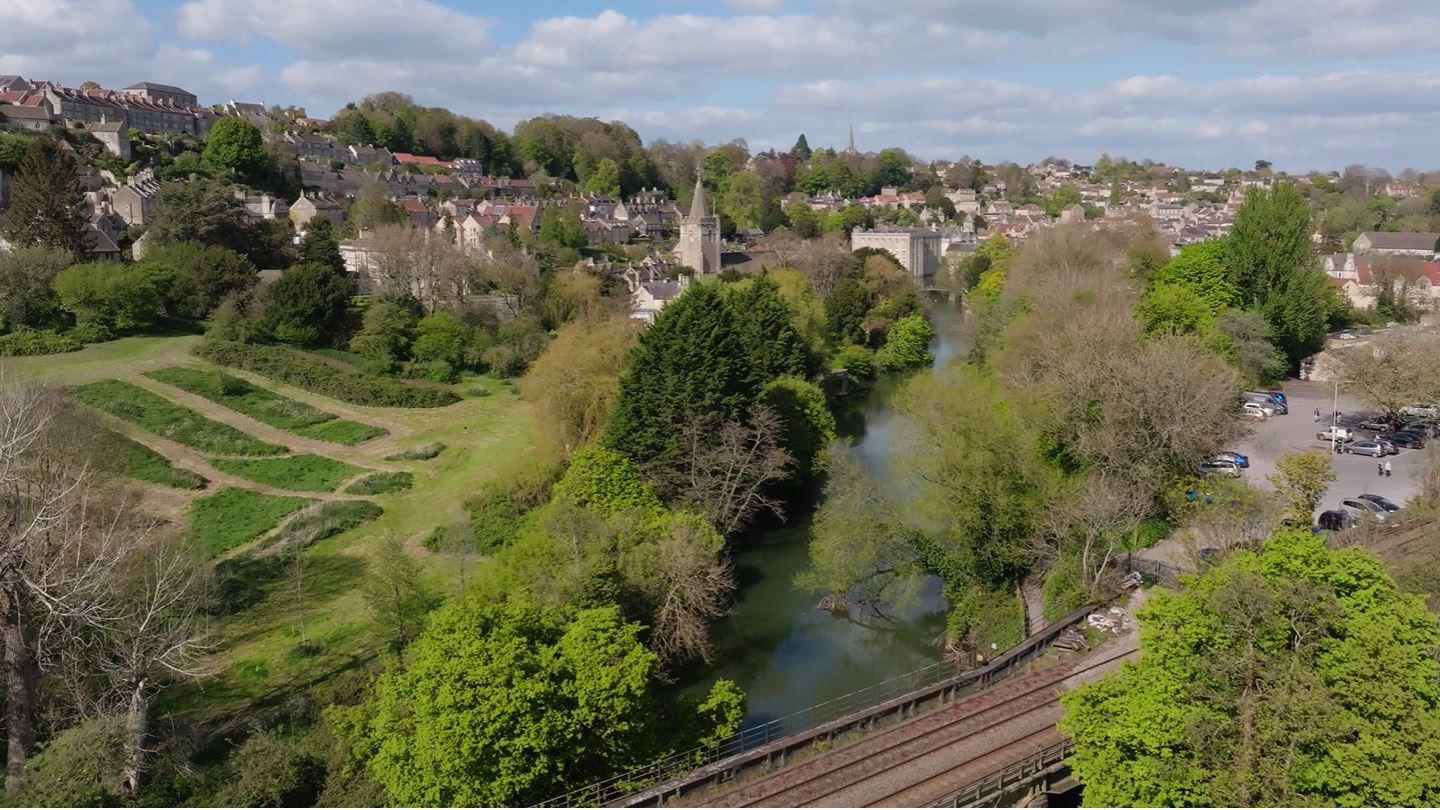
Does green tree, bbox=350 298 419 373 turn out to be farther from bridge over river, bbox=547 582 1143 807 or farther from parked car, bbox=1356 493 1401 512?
parked car, bbox=1356 493 1401 512

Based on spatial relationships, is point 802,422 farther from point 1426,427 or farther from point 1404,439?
point 1426,427

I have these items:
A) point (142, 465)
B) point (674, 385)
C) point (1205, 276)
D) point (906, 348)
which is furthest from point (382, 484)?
point (1205, 276)

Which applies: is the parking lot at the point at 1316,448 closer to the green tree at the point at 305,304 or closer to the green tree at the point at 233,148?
the green tree at the point at 305,304

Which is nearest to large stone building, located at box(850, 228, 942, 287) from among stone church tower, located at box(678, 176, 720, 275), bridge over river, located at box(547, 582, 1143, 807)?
stone church tower, located at box(678, 176, 720, 275)

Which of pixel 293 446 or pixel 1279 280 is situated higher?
pixel 1279 280

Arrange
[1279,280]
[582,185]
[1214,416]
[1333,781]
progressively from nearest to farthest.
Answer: [1333,781], [1214,416], [1279,280], [582,185]

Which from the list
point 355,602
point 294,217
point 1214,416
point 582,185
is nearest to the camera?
point 355,602

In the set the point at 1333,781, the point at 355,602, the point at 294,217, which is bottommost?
the point at 355,602

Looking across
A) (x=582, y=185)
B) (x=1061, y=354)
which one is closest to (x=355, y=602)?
(x=1061, y=354)

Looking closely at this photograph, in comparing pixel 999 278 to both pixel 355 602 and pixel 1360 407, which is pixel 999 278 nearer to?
pixel 1360 407
